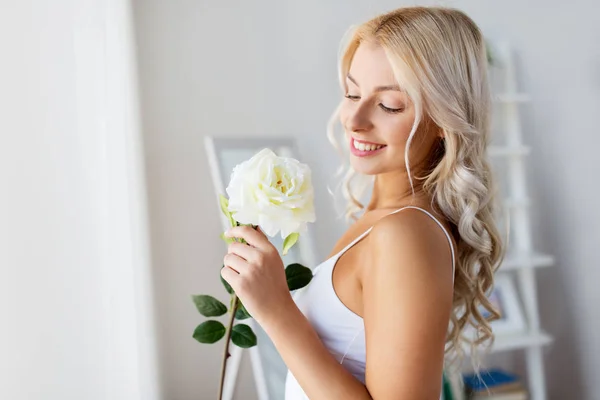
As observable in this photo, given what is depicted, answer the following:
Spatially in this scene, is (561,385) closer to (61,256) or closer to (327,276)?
(327,276)

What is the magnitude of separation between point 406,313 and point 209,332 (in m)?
0.36

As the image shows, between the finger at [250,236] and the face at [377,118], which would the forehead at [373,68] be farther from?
A: the finger at [250,236]

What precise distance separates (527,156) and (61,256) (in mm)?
2680

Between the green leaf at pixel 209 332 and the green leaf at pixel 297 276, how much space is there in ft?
0.50

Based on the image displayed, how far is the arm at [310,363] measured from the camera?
0.98m

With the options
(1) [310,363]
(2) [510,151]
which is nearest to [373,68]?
(1) [310,363]

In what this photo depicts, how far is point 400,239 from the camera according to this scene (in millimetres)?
965

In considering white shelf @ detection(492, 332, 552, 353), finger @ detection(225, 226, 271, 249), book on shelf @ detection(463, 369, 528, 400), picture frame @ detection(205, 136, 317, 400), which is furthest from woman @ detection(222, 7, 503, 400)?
book on shelf @ detection(463, 369, 528, 400)

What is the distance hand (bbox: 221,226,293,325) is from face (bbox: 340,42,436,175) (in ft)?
0.97

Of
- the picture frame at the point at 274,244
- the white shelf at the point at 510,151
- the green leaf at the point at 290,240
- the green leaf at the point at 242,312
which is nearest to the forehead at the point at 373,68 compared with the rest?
the green leaf at the point at 290,240

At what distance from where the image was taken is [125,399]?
1.34m

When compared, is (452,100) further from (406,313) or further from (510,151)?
(510,151)

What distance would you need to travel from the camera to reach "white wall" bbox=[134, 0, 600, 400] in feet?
7.83

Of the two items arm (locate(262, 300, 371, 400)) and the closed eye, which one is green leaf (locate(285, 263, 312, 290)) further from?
the closed eye
